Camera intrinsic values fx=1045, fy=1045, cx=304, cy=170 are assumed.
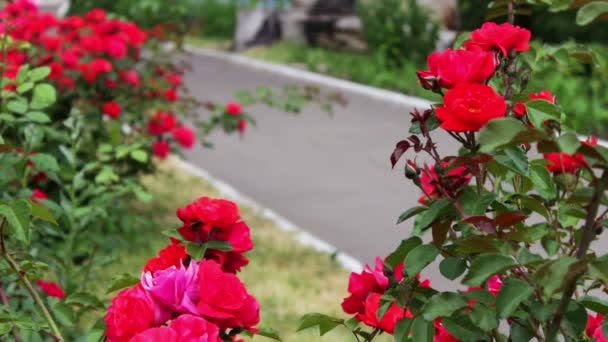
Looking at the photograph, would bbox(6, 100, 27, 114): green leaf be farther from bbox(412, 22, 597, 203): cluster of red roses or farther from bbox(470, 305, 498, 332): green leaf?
bbox(470, 305, 498, 332): green leaf

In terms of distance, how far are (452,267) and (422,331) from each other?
13cm

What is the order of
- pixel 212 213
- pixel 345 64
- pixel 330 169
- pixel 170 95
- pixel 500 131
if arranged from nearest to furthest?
pixel 500 131 < pixel 212 213 < pixel 170 95 < pixel 330 169 < pixel 345 64

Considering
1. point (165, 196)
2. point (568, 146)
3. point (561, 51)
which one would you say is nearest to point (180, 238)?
point (568, 146)

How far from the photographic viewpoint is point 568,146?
Result: 52.4 inches

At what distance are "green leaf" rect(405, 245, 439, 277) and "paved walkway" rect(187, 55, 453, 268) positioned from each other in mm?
4298

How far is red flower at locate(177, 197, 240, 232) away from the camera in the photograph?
1.86 m

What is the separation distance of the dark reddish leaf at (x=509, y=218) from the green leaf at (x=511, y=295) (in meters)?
0.17

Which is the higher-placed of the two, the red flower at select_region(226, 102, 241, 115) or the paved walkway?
the red flower at select_region(226, 102, 241, 115)

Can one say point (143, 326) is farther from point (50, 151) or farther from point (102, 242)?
point (50, 151)

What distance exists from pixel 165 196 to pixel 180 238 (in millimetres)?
5714

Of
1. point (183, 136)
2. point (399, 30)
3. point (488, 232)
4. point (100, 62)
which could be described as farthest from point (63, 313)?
point (399, 30)

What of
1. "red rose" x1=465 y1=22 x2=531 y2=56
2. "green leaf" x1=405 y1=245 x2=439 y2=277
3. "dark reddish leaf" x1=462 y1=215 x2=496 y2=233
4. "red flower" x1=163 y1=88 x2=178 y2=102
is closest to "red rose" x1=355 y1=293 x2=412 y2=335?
"green leaf" x1=405 y1=245 x2=439 y2=277

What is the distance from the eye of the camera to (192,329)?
1.60 metres

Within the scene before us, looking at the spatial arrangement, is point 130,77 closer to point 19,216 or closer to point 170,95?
point 170,95
